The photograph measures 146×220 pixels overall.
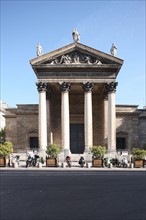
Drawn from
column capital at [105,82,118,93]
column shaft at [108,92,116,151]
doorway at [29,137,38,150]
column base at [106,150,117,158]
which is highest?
column capital at [105,82,118,93]

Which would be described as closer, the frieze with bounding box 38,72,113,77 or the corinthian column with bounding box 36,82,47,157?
the corinthian column with bounding box 36,82,47,157

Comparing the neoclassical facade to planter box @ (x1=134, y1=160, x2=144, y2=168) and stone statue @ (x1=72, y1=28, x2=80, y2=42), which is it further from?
planter box @ (x1=134, y1=160, x2=144, y2=168)

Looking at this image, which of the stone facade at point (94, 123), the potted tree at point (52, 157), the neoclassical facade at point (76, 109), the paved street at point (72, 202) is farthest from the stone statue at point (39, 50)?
the paved street at point (72, 202)

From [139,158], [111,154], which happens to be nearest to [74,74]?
[111,154]

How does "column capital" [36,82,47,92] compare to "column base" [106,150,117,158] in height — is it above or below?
above

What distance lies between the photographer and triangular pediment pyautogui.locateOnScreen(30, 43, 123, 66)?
35.0m

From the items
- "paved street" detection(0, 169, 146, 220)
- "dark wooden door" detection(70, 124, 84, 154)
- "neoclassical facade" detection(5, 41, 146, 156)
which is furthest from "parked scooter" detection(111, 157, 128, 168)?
"paved street" detection(0, 169, 146, 220)

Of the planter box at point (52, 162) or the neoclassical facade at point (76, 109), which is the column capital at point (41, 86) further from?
the planter box at point (52, 162)

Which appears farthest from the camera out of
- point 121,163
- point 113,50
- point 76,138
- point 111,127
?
point 76,138

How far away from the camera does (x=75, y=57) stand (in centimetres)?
3553

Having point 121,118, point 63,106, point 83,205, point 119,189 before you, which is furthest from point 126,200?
point 121,118

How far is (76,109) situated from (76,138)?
13.9 ft

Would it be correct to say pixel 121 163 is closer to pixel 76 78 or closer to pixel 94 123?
pixel 76 78

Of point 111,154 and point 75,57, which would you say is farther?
point 75,57
